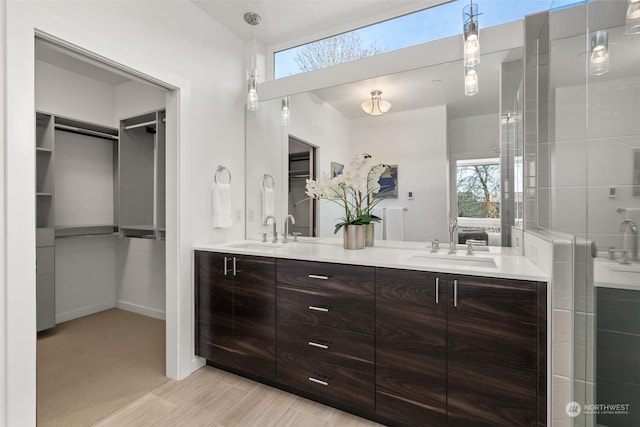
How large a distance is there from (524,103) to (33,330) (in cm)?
284

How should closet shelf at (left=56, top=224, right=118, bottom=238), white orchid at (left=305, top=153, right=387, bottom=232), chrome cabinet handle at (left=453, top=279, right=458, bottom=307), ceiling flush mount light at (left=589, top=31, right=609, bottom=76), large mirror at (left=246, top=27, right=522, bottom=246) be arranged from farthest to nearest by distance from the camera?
closet shelf at (left=56, top=224, right=118, bottom=238), white orchid at (left=305, top=153, right=387, bottom=232), large mirror at (left=246, top=27, right=522, bottom=246), chrome cabinet handle at (left=453, top=279, right=458, bottom=307), ceiling flush mount light at (left=589, top=31, right=609, bottom=76)

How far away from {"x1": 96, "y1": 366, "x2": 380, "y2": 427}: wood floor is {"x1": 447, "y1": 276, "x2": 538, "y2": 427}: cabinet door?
59 cm

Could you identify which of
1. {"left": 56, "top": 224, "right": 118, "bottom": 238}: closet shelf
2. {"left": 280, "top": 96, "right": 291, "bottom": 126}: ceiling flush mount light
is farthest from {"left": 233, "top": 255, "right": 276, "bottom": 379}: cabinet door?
{"left": 56, "top": 224, "right": 118, "bottom": 238}: closet shelf

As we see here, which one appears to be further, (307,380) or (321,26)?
(321,26)

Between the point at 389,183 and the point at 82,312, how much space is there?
11.7ft

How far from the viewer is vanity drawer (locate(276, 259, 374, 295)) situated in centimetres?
170

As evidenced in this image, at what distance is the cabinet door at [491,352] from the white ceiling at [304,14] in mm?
2000

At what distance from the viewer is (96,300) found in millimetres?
3527

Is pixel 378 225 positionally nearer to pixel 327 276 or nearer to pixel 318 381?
pixel 327 276

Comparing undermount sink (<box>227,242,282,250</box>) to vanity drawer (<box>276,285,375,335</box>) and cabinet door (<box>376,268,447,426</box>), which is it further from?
cabinet door (<box>376,268,447,426</box>)

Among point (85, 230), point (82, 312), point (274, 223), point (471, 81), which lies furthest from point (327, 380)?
point (82, 312)

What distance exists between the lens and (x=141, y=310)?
350cm

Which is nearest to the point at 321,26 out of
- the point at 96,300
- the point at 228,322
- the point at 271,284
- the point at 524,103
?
the point at 524,103

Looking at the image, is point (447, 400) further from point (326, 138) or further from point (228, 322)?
point (326, 138)
